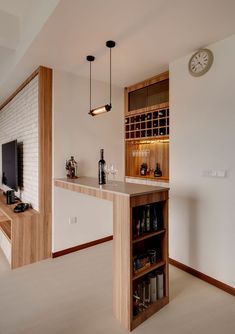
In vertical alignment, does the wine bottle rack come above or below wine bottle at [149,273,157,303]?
above

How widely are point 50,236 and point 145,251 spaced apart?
1.60 meters

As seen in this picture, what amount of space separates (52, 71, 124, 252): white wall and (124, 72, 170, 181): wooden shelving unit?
22cm

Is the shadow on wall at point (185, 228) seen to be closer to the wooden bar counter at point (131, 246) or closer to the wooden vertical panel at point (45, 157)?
the wooden bar counter at point (131, 246)

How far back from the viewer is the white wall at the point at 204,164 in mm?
2289

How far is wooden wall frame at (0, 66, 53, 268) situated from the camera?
9.81 feet

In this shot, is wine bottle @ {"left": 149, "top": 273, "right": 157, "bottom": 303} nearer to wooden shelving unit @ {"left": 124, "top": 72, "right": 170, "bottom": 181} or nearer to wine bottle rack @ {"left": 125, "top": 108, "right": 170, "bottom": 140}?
wooden shelving unit @ {"left": 124, "top": 72, "right": 170, "bottom": 181}

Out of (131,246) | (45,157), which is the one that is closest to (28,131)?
(45,157)

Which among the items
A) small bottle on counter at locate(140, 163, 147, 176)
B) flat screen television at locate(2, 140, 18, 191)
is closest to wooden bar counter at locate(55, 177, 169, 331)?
small bottle on counter at locate(140, 163, 147, 176)

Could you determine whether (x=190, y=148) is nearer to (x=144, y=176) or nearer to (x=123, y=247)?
(x=144, y=176)

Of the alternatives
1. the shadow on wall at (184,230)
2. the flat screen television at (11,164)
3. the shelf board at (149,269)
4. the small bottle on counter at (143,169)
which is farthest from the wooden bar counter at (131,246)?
the flat screen television at (11,164)

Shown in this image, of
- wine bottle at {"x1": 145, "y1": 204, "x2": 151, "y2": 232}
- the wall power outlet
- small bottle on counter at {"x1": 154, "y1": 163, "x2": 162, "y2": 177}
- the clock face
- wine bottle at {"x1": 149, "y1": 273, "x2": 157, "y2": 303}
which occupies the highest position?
the clock face

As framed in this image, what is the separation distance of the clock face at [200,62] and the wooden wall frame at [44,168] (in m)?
1.90

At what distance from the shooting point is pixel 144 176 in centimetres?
371

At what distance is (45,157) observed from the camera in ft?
10.0
